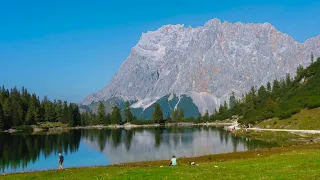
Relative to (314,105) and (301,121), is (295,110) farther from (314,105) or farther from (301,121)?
(301,121)

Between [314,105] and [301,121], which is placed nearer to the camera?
[301,121]

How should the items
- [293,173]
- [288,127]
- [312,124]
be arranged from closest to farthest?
[293,173] → [312,124] → [288,127]

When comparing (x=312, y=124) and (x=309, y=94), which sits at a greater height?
(x=309, y=94)

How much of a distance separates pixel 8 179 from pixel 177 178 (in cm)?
2272

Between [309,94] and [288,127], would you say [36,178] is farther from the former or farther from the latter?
[309,94]

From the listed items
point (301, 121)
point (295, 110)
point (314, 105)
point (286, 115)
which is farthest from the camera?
point (295, 110)

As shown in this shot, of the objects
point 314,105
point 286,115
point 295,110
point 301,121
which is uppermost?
point 314,105

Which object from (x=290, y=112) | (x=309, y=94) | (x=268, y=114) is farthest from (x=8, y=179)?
(x=309, y=94)

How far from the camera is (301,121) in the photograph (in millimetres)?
135000

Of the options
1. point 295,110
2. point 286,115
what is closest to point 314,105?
point 295,110

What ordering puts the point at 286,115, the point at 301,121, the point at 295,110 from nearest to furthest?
the point at 301,121
the point at 286,115
the point at 295,110

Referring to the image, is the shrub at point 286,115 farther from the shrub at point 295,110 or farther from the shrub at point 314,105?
the shrub at point 314,105

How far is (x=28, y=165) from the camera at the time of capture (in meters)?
78.2

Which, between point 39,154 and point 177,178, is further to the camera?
point 39,154
